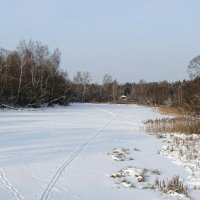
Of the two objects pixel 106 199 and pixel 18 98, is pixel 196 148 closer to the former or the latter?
pixel 106 199

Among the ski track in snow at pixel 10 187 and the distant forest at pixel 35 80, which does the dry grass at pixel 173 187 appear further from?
the distant forest at pixel 35 80

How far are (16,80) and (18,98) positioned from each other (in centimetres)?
308

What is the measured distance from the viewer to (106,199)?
821cm

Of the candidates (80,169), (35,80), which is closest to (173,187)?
(80,169)

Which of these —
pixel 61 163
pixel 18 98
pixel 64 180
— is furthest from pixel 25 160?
pixel 18 98

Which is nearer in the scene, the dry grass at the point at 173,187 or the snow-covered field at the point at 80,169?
the snow-covered field at the point at 80,169

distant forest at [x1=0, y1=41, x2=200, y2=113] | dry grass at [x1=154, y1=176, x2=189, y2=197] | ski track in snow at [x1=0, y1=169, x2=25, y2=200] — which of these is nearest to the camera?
ski track in snow at [x1=0, y1=169, x2=25, y2=200]

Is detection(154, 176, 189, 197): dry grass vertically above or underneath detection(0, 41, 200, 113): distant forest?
underneath

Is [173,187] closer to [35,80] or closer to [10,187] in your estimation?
[10,187]

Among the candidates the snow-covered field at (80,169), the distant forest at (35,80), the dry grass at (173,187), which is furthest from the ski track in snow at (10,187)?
the distant forest at (35,80)

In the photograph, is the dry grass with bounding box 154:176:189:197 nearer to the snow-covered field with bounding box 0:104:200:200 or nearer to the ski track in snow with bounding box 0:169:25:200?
the snow-covered field with bounding box 0:104:200:200

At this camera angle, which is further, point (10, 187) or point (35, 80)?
point (35, 80)

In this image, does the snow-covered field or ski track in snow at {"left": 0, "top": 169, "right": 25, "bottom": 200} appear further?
the snow-covered field

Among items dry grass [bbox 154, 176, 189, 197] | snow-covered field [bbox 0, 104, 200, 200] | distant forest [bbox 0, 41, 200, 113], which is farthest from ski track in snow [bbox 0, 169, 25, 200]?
distant forest [bbox 0, 41, 200, 113]
